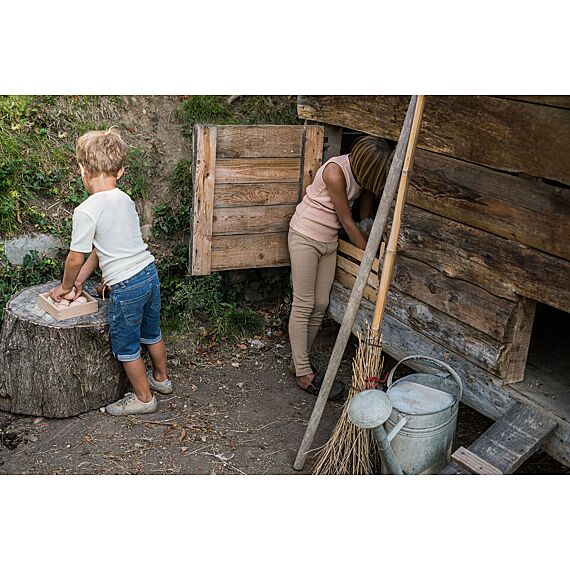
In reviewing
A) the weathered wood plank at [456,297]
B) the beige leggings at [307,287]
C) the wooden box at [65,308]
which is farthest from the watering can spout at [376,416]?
the wooden box at [65,308]

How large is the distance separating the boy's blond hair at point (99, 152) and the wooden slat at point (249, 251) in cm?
111

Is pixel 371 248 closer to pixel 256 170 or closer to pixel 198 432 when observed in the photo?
pixel 256 170

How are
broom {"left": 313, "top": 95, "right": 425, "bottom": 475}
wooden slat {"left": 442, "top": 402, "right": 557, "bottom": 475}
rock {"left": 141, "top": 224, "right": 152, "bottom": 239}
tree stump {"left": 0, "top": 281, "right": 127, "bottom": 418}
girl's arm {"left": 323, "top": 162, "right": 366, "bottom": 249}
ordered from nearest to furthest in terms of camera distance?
1. wooden slat {"left": 442, "top": 402, "right": 557, "bottom": 475}
2. broom {"left": 313, "top": 95, "right": 425, "bottom": 475}
3. tree stump {"left": 0, "top": 281, "right": 127, "bottom": 418}
4. girl's arm {"left": 323, "top": 162, "right": 366, "bottom": 249}
5. rock {"left": 141, "top": 224, "right": 152, "bottom": 239}

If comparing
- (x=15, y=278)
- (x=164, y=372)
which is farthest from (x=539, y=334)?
(x=15, y=278)

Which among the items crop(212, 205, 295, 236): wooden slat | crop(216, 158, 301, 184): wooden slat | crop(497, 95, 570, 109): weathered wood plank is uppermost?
crop(497, 95, 570, 109): weathered wood plank

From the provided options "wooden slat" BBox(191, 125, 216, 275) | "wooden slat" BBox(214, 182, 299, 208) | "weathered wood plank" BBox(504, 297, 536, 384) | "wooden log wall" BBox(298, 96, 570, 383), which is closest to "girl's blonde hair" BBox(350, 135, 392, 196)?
"wooden log wall" BBox(298, 96, 570, 383)

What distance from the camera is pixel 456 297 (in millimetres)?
4613

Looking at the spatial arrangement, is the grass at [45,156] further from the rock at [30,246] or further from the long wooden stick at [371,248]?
the long wooden stick at [371,248]

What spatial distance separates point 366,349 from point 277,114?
10.4 feet

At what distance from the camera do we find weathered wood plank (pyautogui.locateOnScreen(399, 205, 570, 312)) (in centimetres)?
396

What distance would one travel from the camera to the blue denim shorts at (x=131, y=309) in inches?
190

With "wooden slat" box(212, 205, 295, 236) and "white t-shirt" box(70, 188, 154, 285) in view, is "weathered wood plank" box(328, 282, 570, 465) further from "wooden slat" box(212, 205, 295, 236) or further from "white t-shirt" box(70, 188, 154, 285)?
"white t-shirt" box(70, 188, 154, 285)

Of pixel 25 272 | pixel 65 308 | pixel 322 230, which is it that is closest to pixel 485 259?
pixel 322 230

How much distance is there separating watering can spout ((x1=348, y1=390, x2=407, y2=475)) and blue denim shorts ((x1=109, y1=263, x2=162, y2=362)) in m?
1.65
